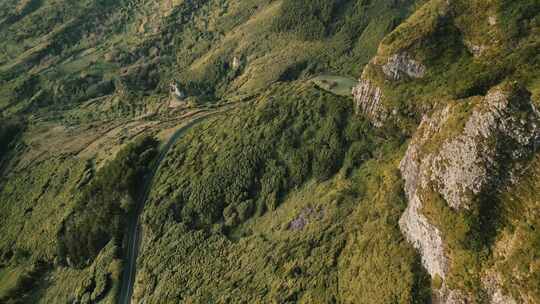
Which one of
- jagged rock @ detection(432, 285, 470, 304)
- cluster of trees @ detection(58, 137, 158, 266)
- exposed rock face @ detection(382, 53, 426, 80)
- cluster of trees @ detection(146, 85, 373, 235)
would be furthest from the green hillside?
cluster of trees @ detection(58, 137, 158, 266)

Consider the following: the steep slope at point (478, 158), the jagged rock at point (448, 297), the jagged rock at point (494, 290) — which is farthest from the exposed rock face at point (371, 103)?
the jagged rock at point (494, 290)

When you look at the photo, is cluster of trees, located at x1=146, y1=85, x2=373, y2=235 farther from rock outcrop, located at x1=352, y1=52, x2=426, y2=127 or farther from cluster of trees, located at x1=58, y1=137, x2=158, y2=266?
cluster of trees, located at x1=58, y1=137, x2=158, y2=266

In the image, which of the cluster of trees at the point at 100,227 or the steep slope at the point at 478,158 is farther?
the cluster of trees at the point at 100,227

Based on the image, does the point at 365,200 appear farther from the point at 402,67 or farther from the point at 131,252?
the point at 131,252

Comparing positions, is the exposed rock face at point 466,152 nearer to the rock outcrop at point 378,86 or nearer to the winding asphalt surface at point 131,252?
the rock outcrop at point 378,86

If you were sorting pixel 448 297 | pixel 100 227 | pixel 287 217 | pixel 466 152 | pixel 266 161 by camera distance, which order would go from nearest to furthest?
Answer: pixel 466 152, pixel 448 297, pixel 287 217, pixel 266 161, pixel 100 227

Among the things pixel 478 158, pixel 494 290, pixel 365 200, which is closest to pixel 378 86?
pixel 365 200
